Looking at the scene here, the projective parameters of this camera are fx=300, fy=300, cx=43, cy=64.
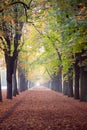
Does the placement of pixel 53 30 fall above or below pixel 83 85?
above

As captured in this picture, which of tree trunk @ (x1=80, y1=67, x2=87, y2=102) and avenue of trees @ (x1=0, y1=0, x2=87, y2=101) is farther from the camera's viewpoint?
tree trunk @ (x1=80, y1=67, x2=87, y2=102)

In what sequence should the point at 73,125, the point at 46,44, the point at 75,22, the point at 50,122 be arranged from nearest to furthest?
1. the point at 73,125
2. the point at 50,122
3. the point at 75,22
4. the point at 46,44

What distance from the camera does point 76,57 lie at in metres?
28.0

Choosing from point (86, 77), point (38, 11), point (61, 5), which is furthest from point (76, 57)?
point (61, 5)

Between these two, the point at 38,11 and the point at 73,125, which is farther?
the point at 38,11

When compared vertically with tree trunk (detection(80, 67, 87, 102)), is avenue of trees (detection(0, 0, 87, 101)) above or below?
above

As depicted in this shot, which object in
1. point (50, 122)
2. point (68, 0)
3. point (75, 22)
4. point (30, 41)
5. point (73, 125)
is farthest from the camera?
point (30, 41)

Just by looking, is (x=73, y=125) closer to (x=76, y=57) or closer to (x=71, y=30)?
(x=71, y=30)

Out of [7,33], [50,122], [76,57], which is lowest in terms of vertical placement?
[50,122]

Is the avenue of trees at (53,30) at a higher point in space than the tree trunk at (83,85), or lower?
higher

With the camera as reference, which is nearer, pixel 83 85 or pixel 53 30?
pixel 83 85

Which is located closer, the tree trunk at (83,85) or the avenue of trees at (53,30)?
the avenue of trees at (53,30)

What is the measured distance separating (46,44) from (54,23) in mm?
11357

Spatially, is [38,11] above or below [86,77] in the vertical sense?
above
